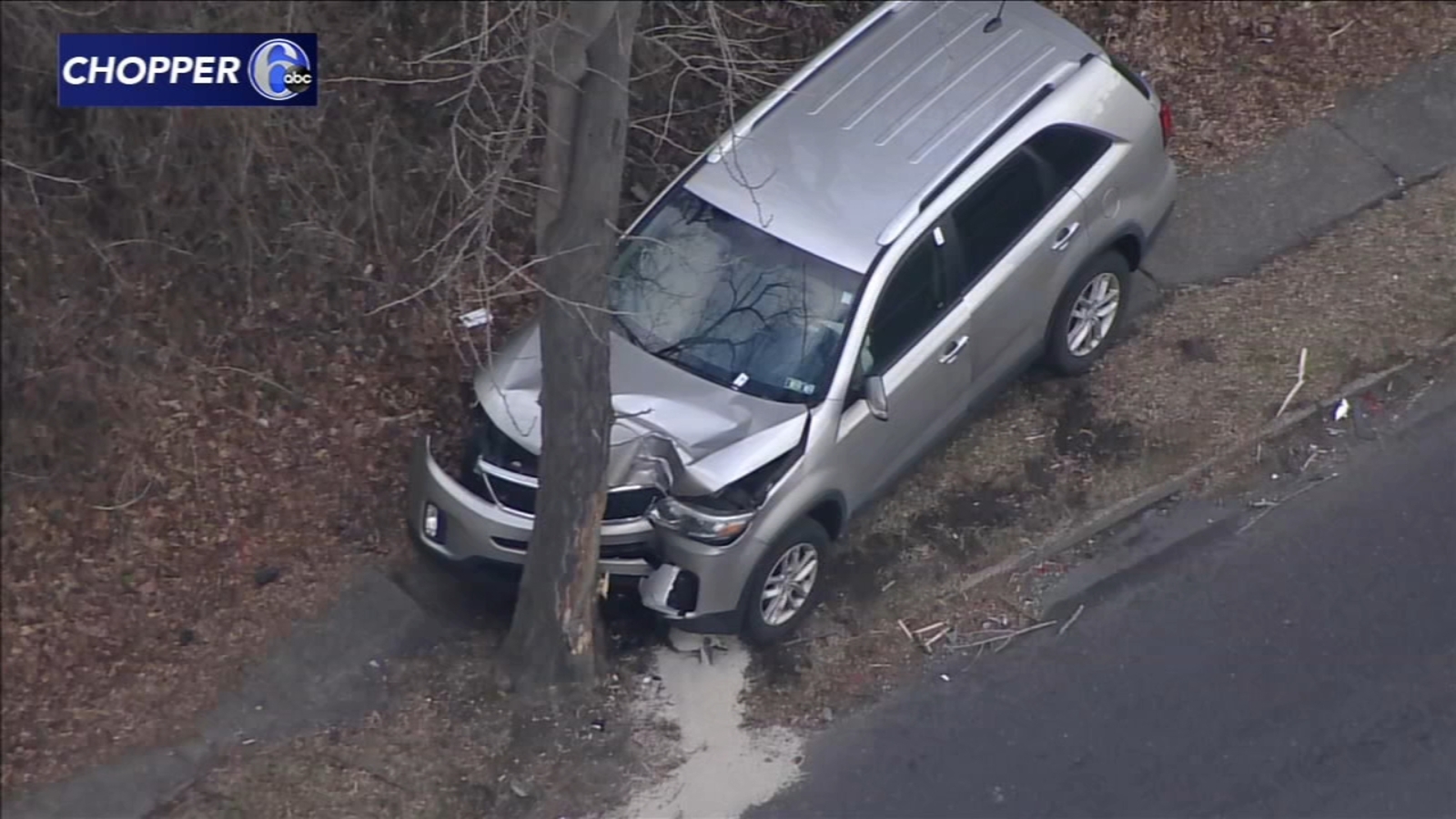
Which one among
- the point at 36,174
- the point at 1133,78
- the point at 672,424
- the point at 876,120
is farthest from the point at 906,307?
the point at 36,174

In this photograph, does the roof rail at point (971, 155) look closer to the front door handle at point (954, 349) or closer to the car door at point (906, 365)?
the car door at point (906, 365)

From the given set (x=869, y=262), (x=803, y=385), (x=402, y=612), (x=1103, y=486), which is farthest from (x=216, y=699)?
(x=1103, y=486)

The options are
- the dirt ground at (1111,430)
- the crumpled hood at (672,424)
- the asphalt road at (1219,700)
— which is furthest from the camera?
the dirt ground at (1111,430)

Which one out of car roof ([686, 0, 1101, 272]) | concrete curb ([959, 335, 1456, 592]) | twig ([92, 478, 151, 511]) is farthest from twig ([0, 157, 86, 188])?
concrete curb ([959, 335, 1456, 592])

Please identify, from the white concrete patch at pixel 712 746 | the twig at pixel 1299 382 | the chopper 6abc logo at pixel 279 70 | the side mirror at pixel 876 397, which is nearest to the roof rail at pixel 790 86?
the side mirror at pixel 876 397

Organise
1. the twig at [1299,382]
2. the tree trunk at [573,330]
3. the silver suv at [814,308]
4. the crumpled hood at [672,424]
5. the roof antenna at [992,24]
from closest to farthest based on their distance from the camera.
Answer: the tree trunk at [573,330] < the crumpled hood at [672,424] < the silver suv at [814,308] < the roof antenna at [992,24] < the twig at [1299,382]

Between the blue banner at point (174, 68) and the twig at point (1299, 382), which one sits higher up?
the blue banner at point (174, 68)

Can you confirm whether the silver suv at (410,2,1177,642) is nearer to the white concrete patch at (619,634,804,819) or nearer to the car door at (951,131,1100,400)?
the car door at (951,131,1100,400)
